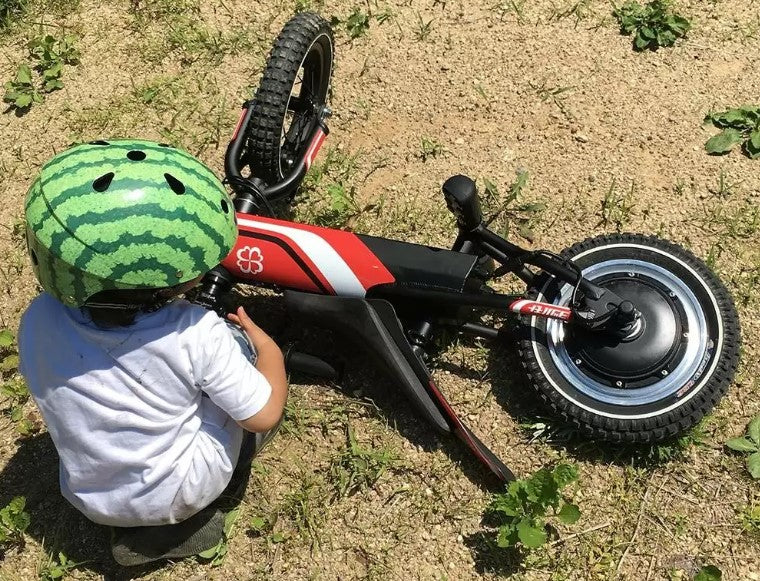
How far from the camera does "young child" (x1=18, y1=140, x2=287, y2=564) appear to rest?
2.16 metres

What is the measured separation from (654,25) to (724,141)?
80 cm

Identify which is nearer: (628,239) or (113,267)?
(113,267)

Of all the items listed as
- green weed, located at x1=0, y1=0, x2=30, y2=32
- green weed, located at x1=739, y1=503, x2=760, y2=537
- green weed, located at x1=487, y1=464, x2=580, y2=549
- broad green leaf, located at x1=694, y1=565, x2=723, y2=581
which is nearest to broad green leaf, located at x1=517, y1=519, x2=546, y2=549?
green weed, located at x1=487, y1=464, x2=580, y2=549

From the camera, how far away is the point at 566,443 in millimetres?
3115

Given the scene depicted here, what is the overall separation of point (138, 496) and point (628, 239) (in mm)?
2148

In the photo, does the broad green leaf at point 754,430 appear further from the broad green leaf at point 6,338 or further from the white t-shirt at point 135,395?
the broad green leaf at point 6,338

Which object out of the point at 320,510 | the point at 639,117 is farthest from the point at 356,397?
the point at 639,117

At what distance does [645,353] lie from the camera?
2955mm

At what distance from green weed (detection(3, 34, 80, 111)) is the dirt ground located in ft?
0.27

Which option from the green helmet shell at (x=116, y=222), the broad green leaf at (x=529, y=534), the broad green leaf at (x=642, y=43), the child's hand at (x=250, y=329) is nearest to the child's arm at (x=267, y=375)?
the child's hand at (x=250, y=329)

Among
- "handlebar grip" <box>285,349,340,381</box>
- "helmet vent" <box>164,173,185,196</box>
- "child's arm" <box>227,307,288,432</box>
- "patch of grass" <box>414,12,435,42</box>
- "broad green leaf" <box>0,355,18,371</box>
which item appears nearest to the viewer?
"helmet vent" <box>164,173,185,196</box>

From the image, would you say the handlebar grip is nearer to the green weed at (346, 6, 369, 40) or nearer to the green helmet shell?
the green helmet shell

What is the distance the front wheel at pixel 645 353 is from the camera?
9.59 ft

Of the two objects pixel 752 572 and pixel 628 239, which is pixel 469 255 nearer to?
pixel 628 239
